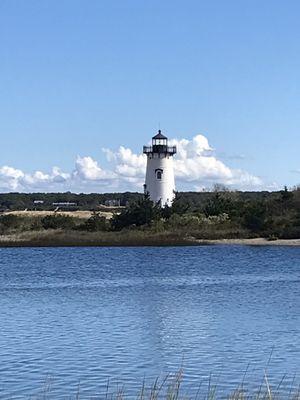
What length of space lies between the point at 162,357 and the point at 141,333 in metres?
4.28

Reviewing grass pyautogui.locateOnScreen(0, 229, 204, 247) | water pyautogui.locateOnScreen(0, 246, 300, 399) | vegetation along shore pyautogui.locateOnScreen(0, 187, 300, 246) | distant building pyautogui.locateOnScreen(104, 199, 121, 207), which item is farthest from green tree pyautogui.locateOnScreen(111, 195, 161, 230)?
distant building pyautogui.locateOnScreen(104, 199, 121, 207)

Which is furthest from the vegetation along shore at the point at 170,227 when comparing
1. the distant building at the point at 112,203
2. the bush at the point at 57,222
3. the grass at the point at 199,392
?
the distant building at the point at 112,203

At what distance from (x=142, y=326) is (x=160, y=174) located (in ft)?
184

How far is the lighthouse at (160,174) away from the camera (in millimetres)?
84625

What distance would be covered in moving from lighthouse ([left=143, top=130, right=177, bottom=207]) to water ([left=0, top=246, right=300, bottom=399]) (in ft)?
88.9

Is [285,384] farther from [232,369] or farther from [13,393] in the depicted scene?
[13,393]

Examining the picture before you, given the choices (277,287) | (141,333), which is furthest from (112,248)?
(141,333)

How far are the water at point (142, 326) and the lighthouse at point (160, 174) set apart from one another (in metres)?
27.1

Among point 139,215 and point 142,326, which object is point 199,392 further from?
point 139,215

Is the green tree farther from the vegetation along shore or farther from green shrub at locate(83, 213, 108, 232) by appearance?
green shrub at locate(83, 213, 108, 232)

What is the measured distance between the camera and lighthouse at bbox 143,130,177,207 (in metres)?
84.6

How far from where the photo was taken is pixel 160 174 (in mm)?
84500

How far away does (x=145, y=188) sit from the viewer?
85625 mm

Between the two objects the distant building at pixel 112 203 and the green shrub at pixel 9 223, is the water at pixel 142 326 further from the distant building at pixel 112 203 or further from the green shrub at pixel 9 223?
the distant building at pixel 112 203
